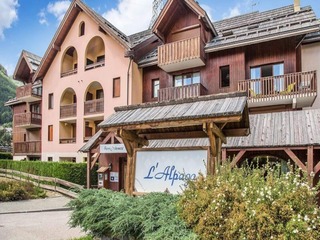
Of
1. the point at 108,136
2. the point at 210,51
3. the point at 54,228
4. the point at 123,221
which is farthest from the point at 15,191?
the point at 210,51

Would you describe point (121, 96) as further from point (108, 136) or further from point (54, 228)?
point (54, 228)

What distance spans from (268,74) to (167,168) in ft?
42.8

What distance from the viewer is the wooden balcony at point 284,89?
15.3 m

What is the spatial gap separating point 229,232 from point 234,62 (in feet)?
49.2

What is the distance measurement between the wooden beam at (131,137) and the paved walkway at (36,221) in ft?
8.43

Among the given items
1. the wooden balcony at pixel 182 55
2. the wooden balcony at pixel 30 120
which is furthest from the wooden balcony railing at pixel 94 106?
the wooden balcony at pixel 30 120

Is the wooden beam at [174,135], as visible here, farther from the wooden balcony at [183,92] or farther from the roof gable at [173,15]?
the roof gable at [173,15]

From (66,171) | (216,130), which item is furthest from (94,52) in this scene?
(216,130)

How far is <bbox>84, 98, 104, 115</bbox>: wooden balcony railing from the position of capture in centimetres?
2286

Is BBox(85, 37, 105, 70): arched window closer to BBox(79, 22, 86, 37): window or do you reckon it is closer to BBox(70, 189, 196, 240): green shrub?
BBox(79, 22, 86, 37): window

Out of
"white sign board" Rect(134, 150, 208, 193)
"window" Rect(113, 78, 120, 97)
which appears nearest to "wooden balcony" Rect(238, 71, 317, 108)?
"window" Rect(113, 78, 120, 97)

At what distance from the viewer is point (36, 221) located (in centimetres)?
1100

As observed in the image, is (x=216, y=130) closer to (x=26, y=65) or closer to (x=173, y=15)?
(x=173, y=15)

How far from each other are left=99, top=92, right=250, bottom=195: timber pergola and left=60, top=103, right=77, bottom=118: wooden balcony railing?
711 inches
